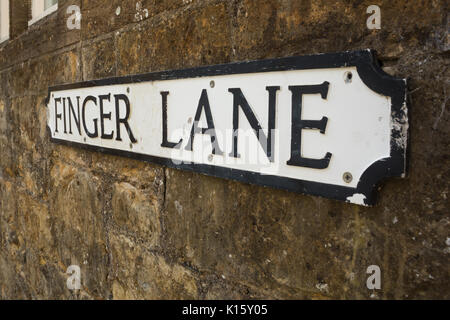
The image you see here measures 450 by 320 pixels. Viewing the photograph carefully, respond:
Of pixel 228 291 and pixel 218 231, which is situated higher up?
pixel 218 231

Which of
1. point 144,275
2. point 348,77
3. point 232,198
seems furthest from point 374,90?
point 144,275

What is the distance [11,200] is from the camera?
2.37 m

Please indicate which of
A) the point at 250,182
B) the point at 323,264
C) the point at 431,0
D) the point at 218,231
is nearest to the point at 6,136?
the point at 218,231

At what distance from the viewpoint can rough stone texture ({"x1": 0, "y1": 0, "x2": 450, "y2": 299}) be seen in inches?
23.0

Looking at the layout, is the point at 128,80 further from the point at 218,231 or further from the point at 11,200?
the point at 11,200

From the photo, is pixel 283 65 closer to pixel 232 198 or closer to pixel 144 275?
pixel 232 198

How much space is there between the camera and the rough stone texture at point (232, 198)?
59cm

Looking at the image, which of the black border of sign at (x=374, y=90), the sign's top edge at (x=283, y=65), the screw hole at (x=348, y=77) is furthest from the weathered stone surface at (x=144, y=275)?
the screw hole at (x=348, y=77)

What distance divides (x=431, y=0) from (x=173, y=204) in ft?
2.53

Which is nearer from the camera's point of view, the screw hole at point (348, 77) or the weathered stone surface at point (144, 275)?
the screw hole at point (348, 77)

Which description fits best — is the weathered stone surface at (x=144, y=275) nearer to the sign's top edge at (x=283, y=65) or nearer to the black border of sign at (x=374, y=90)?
the black border of sign at (x=374, y=90)

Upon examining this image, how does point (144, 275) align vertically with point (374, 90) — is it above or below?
below

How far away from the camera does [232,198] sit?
89cm

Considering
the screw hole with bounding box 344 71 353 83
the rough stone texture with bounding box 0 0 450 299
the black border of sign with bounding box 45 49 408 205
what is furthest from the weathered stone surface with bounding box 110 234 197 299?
the screw hole with bounding box 344 71 353 83
